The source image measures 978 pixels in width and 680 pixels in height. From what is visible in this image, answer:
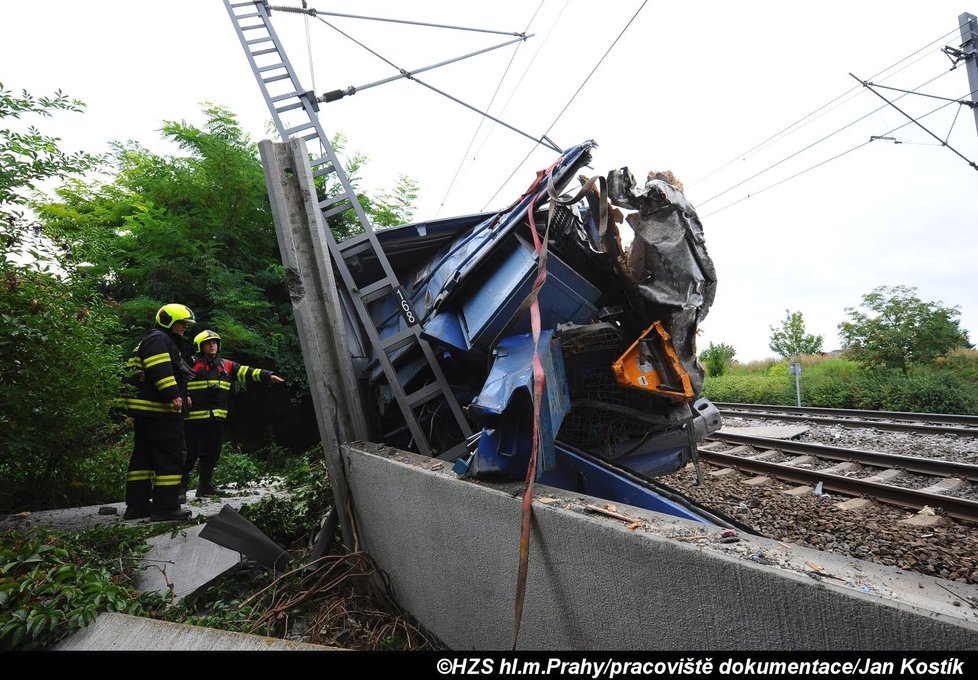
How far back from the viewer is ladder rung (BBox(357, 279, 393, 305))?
4.52 metres

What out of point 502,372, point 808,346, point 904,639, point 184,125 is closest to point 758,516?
point 502,372

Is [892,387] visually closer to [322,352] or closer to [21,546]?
[322,352]

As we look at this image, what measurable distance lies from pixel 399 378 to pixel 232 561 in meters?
1.75

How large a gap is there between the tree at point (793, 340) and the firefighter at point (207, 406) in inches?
1001

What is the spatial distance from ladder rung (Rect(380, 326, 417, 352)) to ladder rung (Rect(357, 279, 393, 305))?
457mm

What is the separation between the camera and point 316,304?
13.4 feet

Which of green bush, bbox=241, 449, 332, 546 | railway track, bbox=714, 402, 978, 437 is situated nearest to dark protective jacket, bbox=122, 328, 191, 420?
green bush, bbox=241, 449, 332, 546

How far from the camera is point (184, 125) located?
7.77 m

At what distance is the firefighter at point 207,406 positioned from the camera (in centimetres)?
564

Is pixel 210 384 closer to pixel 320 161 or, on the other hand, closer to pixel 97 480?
pixel 97 480

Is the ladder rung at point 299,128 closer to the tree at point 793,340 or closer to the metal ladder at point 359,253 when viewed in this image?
the metal ladder at point 359,253

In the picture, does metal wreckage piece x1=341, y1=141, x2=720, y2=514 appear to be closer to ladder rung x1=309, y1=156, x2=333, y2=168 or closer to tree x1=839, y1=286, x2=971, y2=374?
ladder rung x1=309, y1=156, x2=333, y2=168

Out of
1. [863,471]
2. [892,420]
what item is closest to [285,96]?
[863,471]

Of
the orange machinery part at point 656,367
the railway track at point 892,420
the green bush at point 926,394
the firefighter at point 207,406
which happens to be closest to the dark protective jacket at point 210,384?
the firefighter at point 207,406
